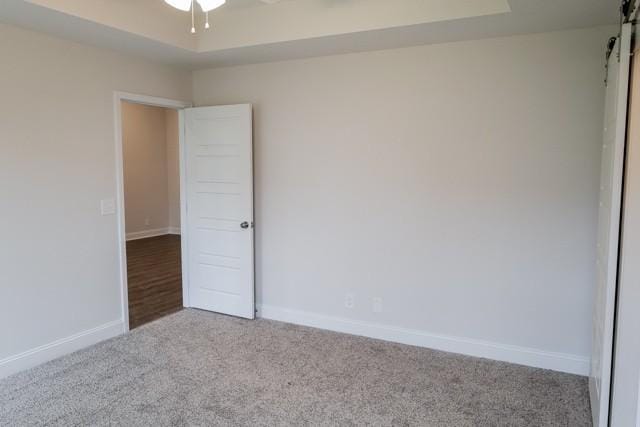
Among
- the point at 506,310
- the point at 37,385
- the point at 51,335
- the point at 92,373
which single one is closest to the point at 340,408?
the point at 506,310

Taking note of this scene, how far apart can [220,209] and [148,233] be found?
16.0ft

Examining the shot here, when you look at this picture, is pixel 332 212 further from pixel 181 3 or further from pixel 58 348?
pixel 58 348

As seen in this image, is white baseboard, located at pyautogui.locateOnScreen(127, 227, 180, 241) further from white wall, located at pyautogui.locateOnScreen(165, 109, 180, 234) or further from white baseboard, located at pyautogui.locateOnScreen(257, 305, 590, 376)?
white baseboard, located at pyautogui.locateOnScreen(257, 305, 590, 376)

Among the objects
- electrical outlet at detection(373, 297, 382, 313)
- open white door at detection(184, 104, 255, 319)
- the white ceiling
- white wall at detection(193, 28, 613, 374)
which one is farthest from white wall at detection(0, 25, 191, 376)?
electrical outlet at detection(373, 297, 382, 313)

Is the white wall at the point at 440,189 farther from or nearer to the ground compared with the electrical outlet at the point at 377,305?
farther from the ground

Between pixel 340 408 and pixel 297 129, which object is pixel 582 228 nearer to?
pixel 340 408

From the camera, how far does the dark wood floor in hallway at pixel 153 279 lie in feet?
14.9

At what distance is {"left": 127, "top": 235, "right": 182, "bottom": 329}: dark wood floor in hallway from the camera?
4527mm

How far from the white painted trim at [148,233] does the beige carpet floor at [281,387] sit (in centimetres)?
489

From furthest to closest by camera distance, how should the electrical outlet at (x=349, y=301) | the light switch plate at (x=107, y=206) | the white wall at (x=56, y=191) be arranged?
the electrical outlet at (x=349, y=301) → the light switch plate at (x=107, y=206) → the white wall at (x=56, y=191)

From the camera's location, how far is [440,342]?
360 centimetres

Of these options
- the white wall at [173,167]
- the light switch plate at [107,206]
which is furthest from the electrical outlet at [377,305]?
the white wall at [173,167]

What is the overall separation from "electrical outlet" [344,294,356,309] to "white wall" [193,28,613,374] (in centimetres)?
4

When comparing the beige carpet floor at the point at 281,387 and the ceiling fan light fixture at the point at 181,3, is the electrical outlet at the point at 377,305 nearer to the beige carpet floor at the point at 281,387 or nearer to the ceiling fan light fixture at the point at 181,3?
the beige carpet floor at the point at 281,387
